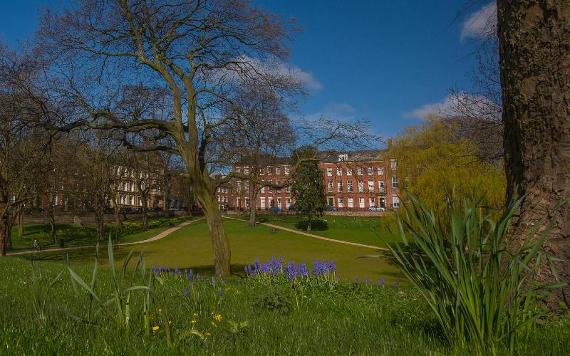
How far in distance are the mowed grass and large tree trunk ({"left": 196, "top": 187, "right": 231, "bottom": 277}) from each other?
32.6 ft

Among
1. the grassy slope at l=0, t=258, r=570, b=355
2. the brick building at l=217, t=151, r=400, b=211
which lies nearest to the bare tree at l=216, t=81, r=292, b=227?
the brick building at l=217, t=151, r=400, b=211

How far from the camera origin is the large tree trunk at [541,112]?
155 inches

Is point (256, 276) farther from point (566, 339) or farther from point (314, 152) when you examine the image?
point (566, 339)

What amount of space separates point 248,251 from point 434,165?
15488mm

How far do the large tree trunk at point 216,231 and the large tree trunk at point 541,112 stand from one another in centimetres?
918

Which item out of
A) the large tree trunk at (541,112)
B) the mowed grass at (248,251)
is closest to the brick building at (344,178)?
the large tree trunk at (541,112)

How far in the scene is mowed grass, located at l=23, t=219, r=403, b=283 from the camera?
1028 inches

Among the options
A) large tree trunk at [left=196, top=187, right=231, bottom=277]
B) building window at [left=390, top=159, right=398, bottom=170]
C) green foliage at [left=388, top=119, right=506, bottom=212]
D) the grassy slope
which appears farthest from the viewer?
building window at [left=390, top=159, right=398, bottom=170]

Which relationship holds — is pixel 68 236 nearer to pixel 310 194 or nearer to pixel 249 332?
pixel 310 194

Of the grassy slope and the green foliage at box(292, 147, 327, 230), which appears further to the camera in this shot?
the green foliage at box(292, 147, 327, 230)

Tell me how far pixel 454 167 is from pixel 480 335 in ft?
99.3

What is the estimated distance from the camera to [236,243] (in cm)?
4153

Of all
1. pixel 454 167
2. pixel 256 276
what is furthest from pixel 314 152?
pixel 454 167

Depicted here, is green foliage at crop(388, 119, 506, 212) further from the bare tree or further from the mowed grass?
the bare tree
